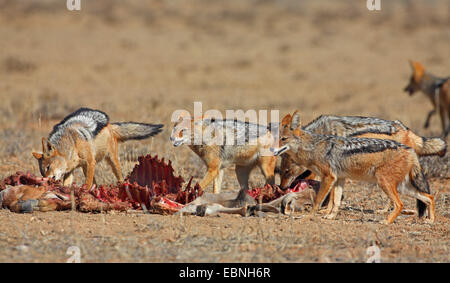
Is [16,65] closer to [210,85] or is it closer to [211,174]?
[210,85]

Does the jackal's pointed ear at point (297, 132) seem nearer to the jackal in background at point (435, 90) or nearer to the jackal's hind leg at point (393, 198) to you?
the jackal's hind leg at point (393, 198)

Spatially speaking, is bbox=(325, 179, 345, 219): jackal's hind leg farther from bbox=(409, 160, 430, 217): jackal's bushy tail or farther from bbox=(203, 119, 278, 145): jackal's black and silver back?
bbox=(203, 119, 278, 145): jackal's black and silver back

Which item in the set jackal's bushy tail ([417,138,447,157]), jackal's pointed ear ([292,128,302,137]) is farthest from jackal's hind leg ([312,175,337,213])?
→ jackal's bushy tail ([417,138,447,157])

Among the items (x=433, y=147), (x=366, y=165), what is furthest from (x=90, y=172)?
(x=433, y=147)

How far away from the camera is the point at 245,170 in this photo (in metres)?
8.59

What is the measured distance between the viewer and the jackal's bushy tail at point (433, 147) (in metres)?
8.47

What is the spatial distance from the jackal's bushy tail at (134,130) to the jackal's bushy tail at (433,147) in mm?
3424

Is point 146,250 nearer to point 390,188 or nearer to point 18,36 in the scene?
point 390,188

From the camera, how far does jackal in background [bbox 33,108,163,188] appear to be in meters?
7.79

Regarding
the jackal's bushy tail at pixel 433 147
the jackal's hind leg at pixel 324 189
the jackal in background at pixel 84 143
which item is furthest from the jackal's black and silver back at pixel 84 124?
the jackal's bushy tail at pixel 433 147

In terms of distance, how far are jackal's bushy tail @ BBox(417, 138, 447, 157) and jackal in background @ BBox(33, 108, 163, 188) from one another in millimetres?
3432

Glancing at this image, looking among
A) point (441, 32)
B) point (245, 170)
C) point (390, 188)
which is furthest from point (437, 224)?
point (441, 32)
